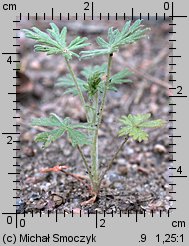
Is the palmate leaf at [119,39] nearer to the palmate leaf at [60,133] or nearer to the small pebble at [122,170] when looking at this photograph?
the palmate leaf at [60,133]

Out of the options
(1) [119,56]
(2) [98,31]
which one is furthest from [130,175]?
(2) [98,31]

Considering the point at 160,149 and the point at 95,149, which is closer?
the point at 95,149

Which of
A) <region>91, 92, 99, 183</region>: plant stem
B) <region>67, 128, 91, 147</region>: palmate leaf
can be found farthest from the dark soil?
<region>67, 128, 91, 147</region>: palmate leaf

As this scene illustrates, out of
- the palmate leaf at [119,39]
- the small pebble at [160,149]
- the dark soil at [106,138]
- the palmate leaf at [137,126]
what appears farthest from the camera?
the small pebble at [160,149]

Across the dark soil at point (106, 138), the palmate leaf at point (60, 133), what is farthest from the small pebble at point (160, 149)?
the palmate leaf at point (60, 133)

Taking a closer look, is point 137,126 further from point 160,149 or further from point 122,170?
point 160,149

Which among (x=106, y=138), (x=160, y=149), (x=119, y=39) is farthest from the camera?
(x=106, y=138)

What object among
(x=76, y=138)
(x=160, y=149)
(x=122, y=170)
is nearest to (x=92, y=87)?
(x=76, y=138)

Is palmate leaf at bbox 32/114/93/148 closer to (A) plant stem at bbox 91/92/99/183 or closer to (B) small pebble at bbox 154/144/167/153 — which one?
(A) plant stem at bbox 91/92/99/183

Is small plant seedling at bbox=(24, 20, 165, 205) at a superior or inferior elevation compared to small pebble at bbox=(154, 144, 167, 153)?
Answer: superior
